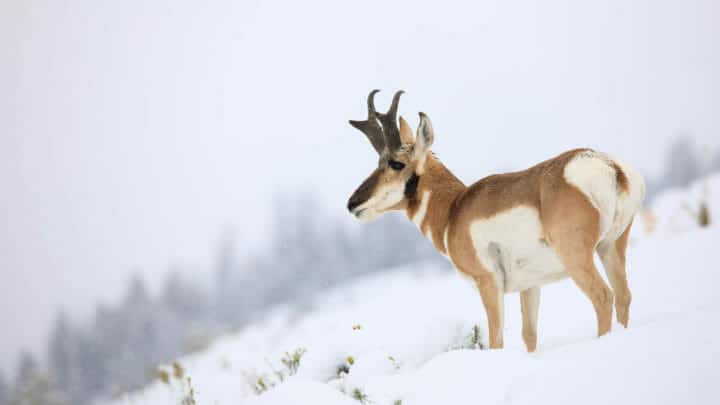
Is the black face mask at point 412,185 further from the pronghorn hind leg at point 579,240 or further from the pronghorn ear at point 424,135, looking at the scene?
the pronghorn hind leg at point 579,240

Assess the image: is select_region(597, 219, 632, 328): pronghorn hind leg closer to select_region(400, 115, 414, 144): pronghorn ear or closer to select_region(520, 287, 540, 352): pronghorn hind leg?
select_region(520, 287, 540, 352): pronghorn hind leg

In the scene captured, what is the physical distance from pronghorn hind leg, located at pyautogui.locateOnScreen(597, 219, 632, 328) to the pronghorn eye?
2.26 metres

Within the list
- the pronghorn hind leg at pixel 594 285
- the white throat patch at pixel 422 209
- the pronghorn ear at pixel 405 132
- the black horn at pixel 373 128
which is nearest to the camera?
the pronghorn hind leg at pixel 594 285

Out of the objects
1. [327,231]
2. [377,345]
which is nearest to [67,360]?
[327,231]

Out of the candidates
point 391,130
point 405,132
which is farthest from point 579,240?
point 405,132

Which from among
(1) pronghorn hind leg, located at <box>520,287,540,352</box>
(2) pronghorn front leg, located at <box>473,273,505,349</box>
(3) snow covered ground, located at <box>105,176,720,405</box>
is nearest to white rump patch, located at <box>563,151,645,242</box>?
(3) snow covered ground, located at <box>105,176,720,405</box>

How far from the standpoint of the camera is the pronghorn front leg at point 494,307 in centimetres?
571

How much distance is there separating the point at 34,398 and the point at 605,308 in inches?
649

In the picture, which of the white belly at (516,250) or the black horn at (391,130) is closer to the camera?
the white belly at (516,250)

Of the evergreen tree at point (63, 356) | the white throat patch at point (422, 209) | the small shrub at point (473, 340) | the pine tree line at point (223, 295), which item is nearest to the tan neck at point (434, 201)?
the white throat patch at point (422, 209)

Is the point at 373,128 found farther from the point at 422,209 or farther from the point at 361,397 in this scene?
the point at 361,397

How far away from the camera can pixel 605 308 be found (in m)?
5.00

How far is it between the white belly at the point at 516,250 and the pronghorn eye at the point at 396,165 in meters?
1.18

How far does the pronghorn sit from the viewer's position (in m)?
4.93
